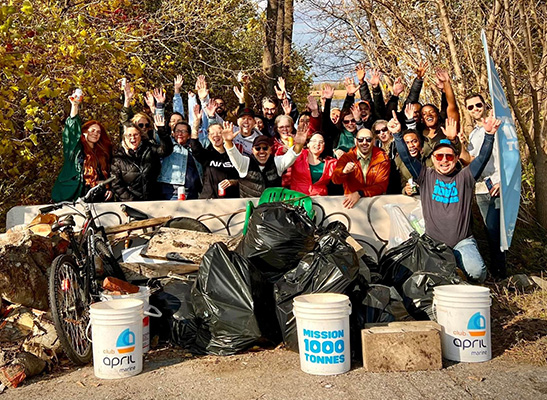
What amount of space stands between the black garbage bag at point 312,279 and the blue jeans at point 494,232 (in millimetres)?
2493

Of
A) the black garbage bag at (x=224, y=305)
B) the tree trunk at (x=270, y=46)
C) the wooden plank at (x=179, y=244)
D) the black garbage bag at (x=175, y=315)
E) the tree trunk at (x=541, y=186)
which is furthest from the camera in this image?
the tree trunk at (x=270, y=46)

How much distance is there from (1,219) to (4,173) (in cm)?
60

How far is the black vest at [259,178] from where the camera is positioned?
7207 mm

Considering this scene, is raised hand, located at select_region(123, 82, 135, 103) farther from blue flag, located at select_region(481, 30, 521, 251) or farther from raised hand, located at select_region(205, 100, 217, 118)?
blue flag, located at select_region(481, 30, 521, 251)

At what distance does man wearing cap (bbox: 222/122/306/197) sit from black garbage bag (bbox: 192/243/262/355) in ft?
6.86

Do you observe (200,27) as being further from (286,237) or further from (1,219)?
(286,237)

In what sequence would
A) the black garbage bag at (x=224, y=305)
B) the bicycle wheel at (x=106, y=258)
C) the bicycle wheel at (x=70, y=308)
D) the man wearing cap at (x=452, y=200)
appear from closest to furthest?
1. the bicycle wheel at (x=70, y=308)
2. the black garbage bag at (x=224, y=305)
3. the bicycle wheel at (x=106, y=258)
4. the man wearing cap at (x=452, y=200)

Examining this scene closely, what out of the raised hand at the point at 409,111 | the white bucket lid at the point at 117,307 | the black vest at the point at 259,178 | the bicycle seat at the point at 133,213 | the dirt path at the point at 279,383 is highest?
the raised hand at the point at 409,111

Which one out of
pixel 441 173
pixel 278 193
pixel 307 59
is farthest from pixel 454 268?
pixel 307 59

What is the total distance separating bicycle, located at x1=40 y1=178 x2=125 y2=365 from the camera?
4.62 metres

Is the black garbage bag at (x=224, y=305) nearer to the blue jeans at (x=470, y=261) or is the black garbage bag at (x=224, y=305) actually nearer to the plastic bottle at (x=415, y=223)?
the blue jeans at (x=470, y=261)

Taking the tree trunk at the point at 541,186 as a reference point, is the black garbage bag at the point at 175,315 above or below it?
below

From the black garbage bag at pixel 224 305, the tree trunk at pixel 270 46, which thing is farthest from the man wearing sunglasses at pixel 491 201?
the tree trunk at pixel 270 46

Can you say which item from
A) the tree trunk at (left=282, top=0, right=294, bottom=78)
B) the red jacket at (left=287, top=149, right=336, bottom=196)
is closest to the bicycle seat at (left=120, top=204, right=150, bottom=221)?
the red jacket at (left=287, top=149, right=336, bottom=196)
